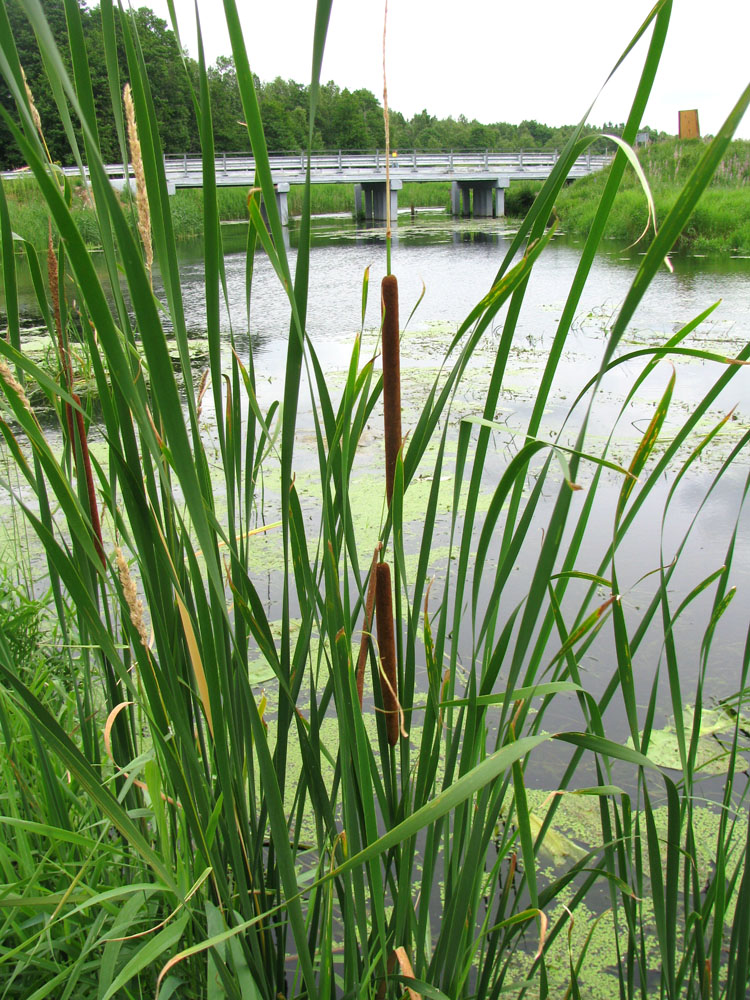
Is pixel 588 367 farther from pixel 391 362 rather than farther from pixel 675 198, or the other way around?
pixel 391 362

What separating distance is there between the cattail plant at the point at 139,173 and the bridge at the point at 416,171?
55.9 ft

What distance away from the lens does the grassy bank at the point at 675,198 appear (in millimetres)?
8125

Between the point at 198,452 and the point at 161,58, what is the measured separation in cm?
2231

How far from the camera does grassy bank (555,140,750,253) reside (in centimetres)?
812

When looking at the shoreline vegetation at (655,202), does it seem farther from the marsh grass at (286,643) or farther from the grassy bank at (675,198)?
the marsh grass at (286,643)

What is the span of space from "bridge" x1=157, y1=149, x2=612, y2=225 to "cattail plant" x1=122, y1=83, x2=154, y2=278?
17051 mm

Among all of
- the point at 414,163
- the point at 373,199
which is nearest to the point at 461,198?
the point at 414,163

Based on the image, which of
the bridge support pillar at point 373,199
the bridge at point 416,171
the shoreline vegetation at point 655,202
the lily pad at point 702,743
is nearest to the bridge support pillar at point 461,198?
the bridge at point 416,171

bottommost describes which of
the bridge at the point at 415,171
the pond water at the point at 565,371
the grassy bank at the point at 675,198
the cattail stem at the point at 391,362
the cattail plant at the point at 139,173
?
the pond water at the point at 565,371

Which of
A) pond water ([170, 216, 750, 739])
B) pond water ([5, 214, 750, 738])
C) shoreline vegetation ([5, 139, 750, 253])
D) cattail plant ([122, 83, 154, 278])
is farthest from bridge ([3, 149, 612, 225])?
cattail plant ([122, 83, 154, 278])

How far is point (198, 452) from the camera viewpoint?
1.64ft

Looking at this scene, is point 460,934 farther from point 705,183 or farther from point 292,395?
point 705,183

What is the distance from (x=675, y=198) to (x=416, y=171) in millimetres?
14659

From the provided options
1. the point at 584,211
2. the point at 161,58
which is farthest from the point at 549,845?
the point at 161,58
